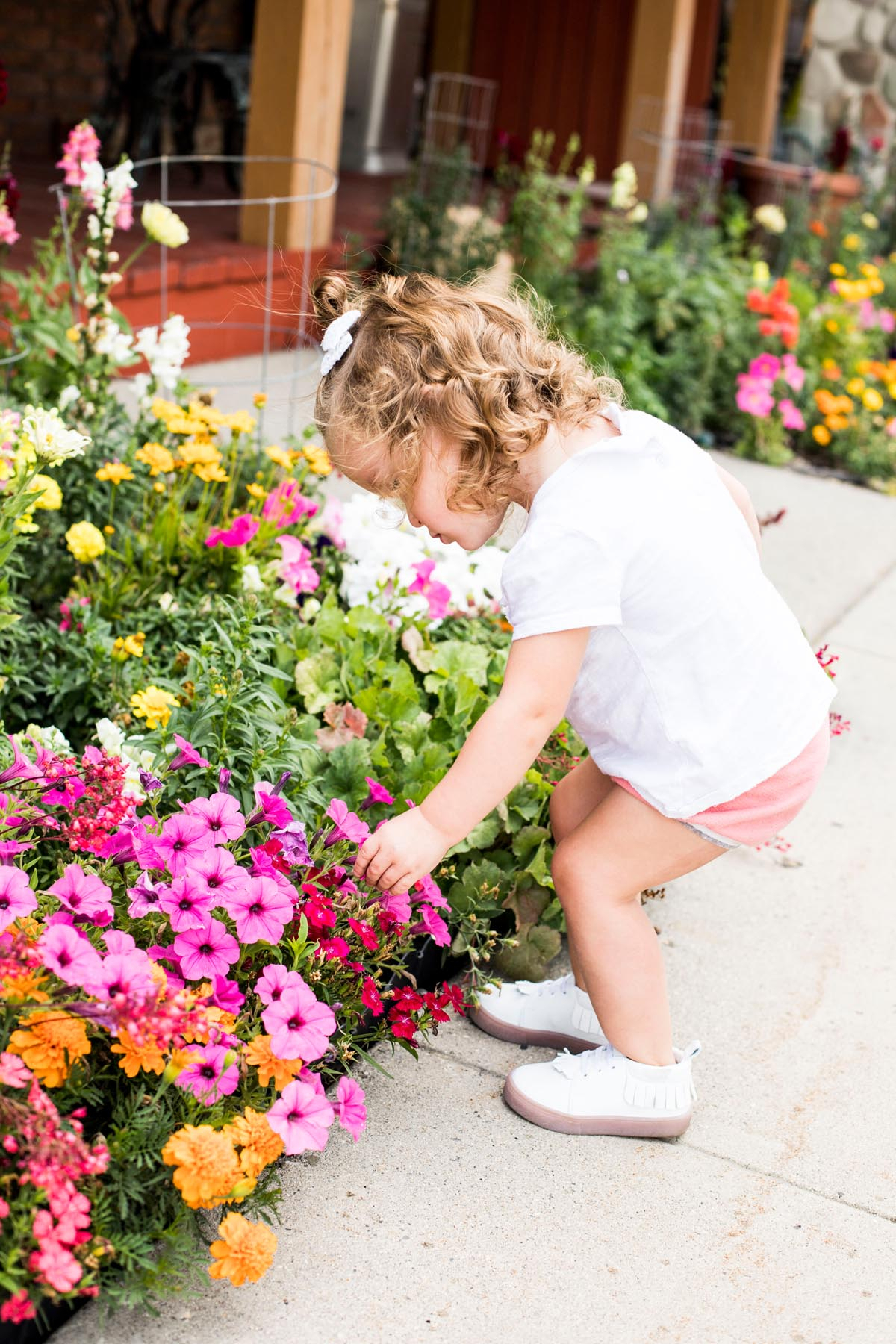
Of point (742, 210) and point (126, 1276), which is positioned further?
point (742, 210)

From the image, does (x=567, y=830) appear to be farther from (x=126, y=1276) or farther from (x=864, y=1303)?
(x=126, y=1276)

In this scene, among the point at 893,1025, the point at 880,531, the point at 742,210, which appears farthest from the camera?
the point at 742,210

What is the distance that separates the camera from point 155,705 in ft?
7.11

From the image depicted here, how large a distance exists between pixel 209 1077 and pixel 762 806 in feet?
2.77

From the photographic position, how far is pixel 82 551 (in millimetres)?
2412

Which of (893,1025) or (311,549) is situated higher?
(311,549)

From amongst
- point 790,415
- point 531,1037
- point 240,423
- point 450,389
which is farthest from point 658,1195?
point 790,415

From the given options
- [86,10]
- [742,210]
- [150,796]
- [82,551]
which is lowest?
[150,796]

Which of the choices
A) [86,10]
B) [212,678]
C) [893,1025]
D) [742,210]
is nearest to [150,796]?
[212,678]

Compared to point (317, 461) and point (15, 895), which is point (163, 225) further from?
point (15, 895)

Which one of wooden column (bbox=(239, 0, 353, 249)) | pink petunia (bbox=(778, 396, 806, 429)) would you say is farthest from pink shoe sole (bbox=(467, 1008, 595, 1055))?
wooden column (bbox=(239, 0, 353, 249))

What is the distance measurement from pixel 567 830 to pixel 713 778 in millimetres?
378

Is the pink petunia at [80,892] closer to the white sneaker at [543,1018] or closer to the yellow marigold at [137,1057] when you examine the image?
the yellow marigold at [137,1057]

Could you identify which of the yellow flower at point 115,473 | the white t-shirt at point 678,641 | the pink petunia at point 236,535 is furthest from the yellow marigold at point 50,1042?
the yellow flower at point 115,473
